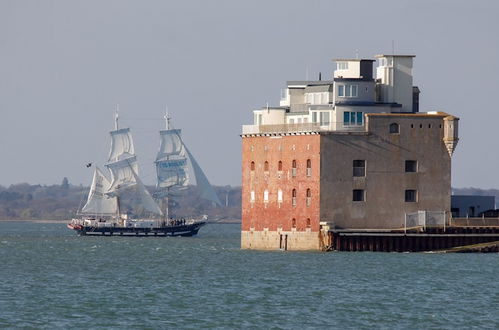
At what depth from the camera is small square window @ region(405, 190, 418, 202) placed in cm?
10231

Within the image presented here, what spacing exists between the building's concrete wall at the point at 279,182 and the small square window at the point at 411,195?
18.8 ft

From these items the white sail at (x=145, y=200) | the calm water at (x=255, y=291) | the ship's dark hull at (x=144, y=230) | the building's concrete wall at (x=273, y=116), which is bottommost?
the calm water at (x=255, y=291)

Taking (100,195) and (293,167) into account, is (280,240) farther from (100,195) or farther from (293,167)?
(100,195)

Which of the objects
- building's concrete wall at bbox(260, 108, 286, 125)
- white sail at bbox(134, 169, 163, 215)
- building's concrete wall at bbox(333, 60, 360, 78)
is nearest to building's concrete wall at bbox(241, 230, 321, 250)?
building's concrete wall at bbox(260, 108, 286, 125)

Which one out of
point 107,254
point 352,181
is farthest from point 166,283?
point 107,254

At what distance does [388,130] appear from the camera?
101500 millimetres

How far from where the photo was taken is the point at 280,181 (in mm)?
106500

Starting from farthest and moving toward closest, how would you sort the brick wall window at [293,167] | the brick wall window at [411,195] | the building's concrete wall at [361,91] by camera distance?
the building's concrete wall at [361,91] < the brick wall window at [293,167] < the brick wall window at [411,195]

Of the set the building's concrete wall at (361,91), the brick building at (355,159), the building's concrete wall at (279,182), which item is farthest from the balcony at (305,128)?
the building's concrete wall at (361,91)

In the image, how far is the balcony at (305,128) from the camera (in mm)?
101812

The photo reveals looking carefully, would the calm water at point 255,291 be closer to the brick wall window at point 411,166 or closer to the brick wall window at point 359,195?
the brick wall window at point 359,195

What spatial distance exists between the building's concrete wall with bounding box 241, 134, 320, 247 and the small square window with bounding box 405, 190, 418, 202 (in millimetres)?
5719

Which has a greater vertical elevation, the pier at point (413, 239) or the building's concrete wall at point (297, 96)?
the building's concrete wall at point (297, 96)

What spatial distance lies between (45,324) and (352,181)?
41.4m
